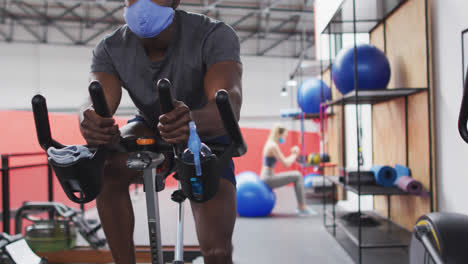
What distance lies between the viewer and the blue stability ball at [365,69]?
9.44 ft

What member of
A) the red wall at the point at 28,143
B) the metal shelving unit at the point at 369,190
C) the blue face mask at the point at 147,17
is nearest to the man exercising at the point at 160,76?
the blue face mask at the point at 147,17

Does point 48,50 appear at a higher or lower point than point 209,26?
higher

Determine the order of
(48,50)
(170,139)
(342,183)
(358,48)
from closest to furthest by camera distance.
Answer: (170,139), (358,48), (342,183), (48,50)

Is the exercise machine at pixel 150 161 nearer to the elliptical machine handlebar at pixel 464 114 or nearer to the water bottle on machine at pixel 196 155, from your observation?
the water bottle on machine at pixel 196 155

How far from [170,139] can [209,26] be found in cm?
56

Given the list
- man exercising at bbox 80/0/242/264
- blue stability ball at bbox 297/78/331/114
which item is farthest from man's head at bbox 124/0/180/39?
blue stability ball at bbox 297/78/331/114

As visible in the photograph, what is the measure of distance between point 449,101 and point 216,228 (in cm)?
220

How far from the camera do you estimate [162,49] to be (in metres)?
1.21

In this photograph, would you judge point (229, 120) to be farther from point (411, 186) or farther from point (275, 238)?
point (275, 238)

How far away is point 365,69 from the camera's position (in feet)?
9.43

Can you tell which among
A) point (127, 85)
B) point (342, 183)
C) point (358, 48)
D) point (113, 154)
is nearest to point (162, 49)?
point (127, 85)

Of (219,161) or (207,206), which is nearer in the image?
(219,161)

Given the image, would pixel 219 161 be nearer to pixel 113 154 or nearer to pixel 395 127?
pixel 113 154

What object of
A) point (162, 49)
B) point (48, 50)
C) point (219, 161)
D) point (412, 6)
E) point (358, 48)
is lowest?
point (219, 161)
